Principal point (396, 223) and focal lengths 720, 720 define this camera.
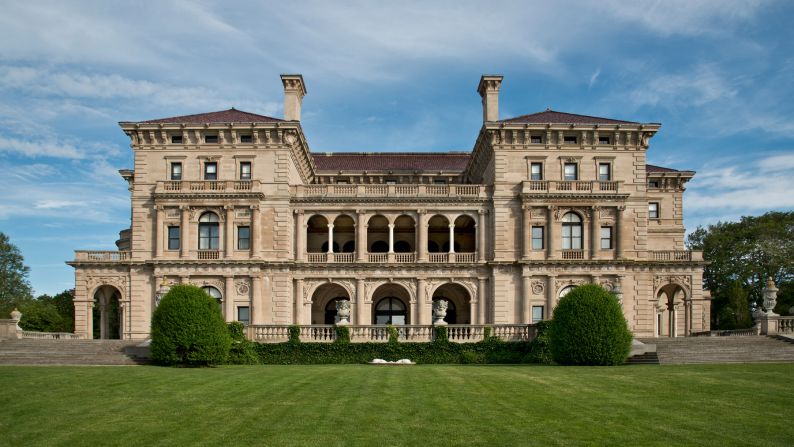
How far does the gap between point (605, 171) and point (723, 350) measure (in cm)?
1778

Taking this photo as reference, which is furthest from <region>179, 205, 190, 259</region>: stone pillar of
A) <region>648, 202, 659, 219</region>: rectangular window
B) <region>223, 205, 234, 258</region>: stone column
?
<region>648, 202, 659, 219</region>: rectangular window

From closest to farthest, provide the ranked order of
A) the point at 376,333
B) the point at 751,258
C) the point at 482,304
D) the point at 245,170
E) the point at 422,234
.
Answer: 1. the point at 376,333
2. the point at 245,170
3. the point at 482,304
4. the point at 422,234
5. the point at 751,258

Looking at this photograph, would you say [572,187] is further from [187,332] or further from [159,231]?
[187,332]

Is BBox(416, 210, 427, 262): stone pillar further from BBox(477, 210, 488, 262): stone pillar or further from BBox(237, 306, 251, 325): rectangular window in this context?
BBox(237, 306, 251, 325): rectangular window

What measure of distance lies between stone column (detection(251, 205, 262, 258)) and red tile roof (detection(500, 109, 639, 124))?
1775 centimetres

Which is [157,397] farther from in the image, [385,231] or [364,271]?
[385,231]

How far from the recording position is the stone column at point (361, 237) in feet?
163

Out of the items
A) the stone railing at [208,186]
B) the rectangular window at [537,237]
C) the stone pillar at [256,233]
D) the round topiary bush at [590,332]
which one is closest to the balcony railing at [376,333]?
the round topiary bush at [590,332]

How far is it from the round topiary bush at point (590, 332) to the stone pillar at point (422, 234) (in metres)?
19.3

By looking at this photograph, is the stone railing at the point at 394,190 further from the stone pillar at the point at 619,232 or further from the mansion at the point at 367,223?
the stone pillar at the point at 619,232

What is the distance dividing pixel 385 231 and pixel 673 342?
24061mm

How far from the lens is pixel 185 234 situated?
47.9 meters

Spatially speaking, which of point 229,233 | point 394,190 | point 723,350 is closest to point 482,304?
point 394,190

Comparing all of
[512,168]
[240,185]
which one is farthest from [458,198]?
[240,185]
